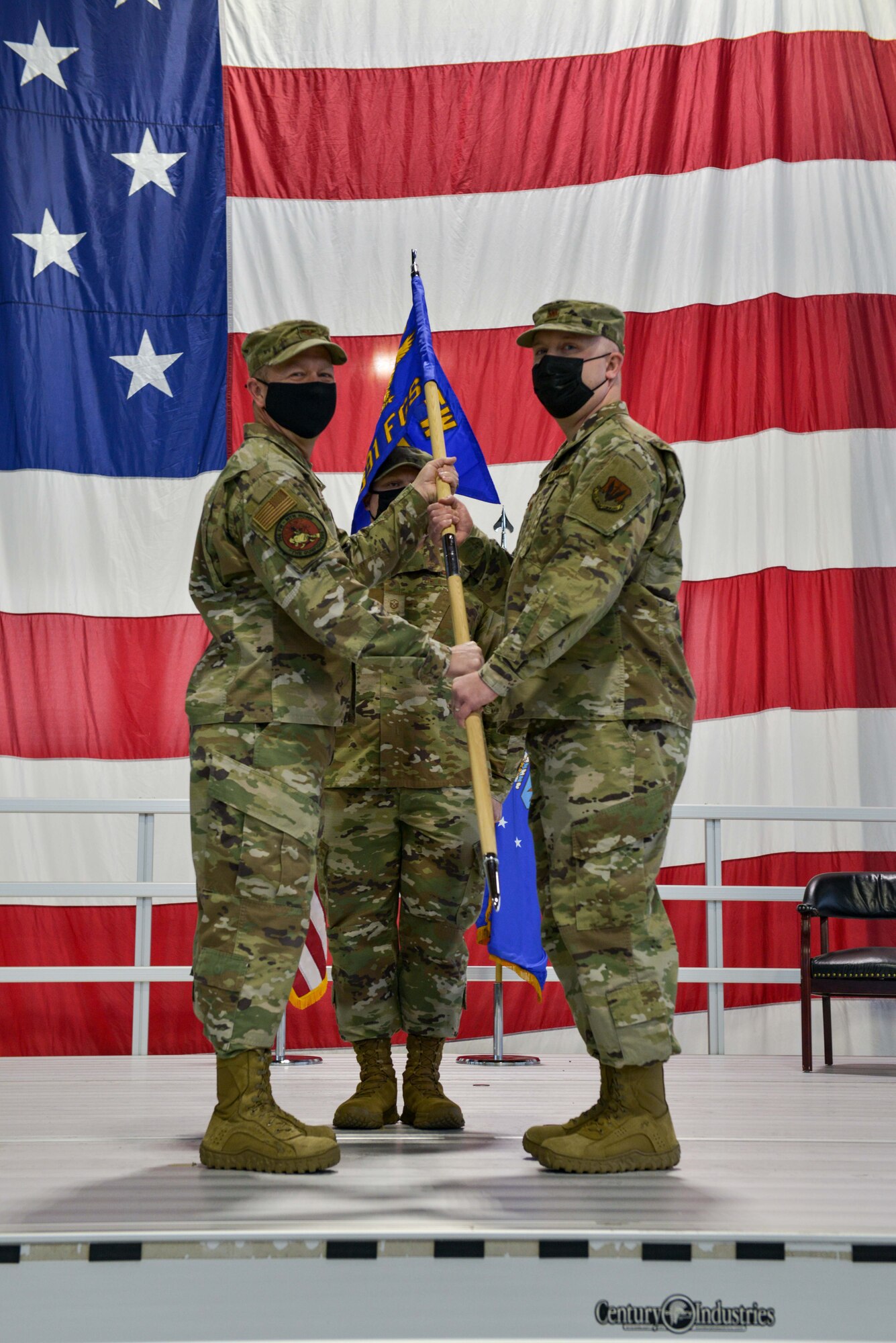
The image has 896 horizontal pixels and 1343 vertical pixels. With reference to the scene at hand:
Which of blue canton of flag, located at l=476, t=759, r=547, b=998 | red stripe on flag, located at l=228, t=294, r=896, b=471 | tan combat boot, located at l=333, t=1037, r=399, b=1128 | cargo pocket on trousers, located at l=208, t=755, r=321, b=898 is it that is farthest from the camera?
red stripe on flag, located at l=228, t=294, r=896, b=471

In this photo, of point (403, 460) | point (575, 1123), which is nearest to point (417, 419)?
point (403, 460)

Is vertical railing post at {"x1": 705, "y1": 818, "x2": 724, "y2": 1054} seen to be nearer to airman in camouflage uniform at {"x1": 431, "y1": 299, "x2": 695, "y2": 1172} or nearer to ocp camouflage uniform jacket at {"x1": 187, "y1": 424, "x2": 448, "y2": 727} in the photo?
airman in camouflage uniform at {"x1": 431, "y1": 299, "x2": 695, "y2": 1172}

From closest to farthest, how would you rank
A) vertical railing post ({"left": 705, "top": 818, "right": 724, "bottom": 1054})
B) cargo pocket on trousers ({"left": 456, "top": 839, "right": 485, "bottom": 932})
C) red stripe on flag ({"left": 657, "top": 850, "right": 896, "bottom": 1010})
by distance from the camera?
cargo pocket on trousers ({"left": 456, "top": 839, "right": 485, "bottom": 932}), vertical railing post ({"left": 705, "top": 818, "right": 724, "bottom": 1054}), red stripe on flag ({"left": 657, "top": 850, "right": 896, "bottom": 1010})

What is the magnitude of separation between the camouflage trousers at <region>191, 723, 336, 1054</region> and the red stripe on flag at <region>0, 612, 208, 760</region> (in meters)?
3.55

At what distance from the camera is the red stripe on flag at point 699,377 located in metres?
6.08

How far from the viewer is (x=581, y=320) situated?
2605 mm

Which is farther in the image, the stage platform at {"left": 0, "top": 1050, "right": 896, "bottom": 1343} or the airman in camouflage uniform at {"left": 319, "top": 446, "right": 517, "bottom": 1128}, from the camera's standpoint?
the airman in camouflage uniform at {"left": 319, "top": 446, "right": 517, "bottom": 1128}

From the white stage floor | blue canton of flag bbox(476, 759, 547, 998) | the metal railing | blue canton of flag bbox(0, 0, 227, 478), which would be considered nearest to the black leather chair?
the metal railing

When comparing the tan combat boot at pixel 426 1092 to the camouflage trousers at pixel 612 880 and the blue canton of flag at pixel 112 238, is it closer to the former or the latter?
the camouflage trousers at pixel 612 880

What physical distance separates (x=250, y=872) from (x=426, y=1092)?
887 mm

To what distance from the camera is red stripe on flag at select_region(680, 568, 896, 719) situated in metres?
5.95

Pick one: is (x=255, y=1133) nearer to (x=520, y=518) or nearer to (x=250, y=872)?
(x=250, y=872)

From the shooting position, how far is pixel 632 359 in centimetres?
620

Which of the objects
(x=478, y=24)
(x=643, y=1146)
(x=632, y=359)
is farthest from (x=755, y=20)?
(x=643, y=1146)
